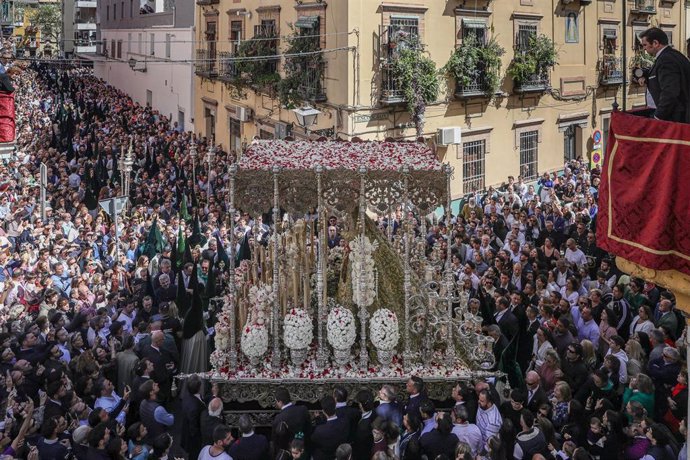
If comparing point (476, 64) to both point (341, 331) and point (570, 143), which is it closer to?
point (570, 143)

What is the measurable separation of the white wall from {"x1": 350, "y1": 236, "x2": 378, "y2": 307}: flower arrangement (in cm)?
1590

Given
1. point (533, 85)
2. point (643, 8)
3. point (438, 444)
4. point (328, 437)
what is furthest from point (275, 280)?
point (643, 8)

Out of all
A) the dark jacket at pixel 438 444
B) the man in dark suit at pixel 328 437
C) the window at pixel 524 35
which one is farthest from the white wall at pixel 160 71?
the dark jacket at pixel 438 444

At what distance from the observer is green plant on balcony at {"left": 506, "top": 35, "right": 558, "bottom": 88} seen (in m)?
19.8

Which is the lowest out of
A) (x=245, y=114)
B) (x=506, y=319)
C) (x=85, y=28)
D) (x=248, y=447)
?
(x=248, y=447)

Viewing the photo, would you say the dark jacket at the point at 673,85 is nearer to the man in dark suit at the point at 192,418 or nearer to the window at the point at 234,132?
the man in dark suit at the point at 192,418

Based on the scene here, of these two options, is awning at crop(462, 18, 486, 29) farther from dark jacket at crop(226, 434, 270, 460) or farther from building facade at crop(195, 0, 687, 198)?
dark jacket at crop(226, 434, 270, 460)

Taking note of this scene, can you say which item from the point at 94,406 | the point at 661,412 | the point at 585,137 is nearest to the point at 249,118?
the point at 585,137

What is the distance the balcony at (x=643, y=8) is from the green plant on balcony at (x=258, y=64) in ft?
37.4

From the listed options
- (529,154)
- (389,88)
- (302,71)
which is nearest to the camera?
(389,88)

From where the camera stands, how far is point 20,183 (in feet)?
60.7

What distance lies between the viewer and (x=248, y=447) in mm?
6668

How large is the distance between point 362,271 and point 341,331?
69 cm

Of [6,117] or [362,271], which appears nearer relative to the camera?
[6,117]
